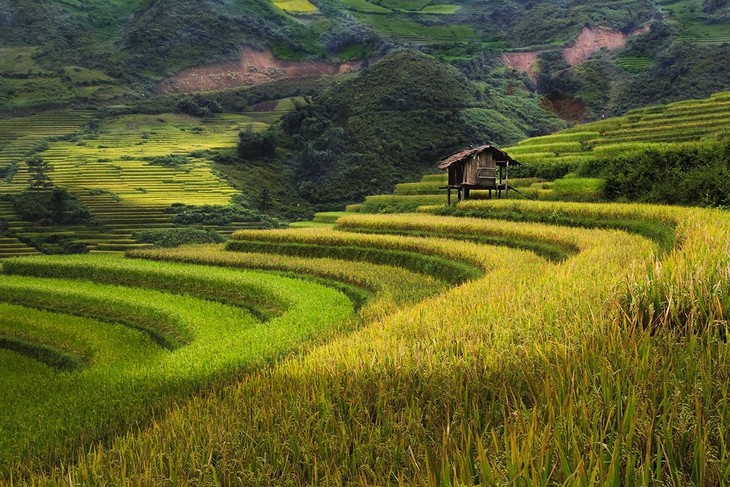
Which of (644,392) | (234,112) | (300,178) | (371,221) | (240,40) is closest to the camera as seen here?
(644,392)

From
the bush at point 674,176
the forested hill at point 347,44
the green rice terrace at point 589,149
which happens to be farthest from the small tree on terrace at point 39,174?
the bush at point 674,176

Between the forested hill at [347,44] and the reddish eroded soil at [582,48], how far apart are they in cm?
20

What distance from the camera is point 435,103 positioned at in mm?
64250

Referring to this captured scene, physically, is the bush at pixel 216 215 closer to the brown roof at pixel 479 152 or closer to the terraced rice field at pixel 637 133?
the terraced rice field at pixel 637 133

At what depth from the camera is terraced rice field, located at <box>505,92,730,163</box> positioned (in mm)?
27359

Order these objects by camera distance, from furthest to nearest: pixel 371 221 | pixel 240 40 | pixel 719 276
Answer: pixel 240 40 → pixel 371 221 → pixel 719 276

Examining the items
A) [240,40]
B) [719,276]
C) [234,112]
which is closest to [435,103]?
[234,112]

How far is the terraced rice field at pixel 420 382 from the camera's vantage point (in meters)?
2.12

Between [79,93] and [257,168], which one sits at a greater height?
[79,93]

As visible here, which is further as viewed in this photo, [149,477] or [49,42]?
[49,42]

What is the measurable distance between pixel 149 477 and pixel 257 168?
5669 cm

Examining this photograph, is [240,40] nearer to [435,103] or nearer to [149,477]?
[435,103]

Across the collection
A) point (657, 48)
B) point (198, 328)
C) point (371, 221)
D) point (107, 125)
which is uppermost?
point (657, 48)

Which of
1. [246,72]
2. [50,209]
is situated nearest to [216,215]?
[50,209]
